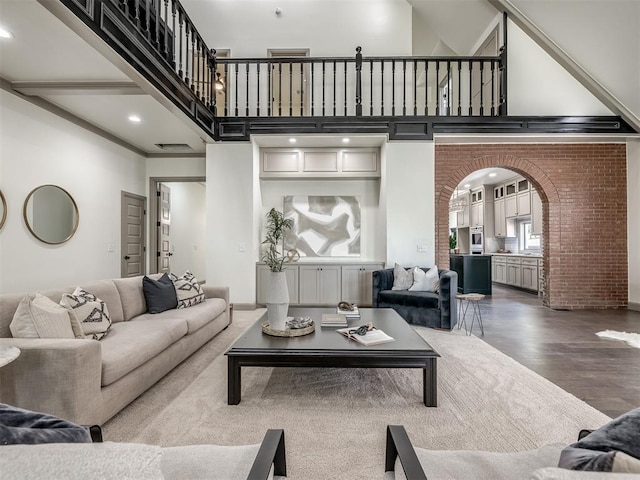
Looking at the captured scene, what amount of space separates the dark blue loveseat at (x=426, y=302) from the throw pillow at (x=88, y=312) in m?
3.33

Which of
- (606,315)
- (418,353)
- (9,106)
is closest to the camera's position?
(418,353)

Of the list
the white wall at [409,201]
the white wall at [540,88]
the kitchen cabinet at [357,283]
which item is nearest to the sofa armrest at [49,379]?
the kitchen cabinet at [357,283]

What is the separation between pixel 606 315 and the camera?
507 centimetres

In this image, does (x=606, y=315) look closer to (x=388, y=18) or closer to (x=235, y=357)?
(x=235, y=357)

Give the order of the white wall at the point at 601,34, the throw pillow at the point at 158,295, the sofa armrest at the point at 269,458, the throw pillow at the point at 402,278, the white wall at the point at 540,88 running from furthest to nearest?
the white wall at the point at 540,88 < the throw pillow at the point at 402,278 < the white wall at the point at 601,34 < the throw pillow at the point at 158,295 < the sofa armrest at the point at 269,458

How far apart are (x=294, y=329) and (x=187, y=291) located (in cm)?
163

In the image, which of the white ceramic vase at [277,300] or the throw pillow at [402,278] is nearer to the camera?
the white ceramic vase at [277,300]

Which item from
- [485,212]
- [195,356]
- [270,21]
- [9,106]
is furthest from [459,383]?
[485,212]

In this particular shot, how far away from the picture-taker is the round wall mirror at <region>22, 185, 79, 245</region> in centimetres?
389

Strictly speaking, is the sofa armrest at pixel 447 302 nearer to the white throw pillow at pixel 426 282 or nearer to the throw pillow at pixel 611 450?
the white throw pillow at pixel 426 282

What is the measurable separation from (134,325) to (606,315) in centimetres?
648

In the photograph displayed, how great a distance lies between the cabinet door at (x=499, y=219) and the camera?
29.5 ft

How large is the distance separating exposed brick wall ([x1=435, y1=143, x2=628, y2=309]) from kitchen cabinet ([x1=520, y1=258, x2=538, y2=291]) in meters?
1.52

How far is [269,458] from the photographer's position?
0.96 m
